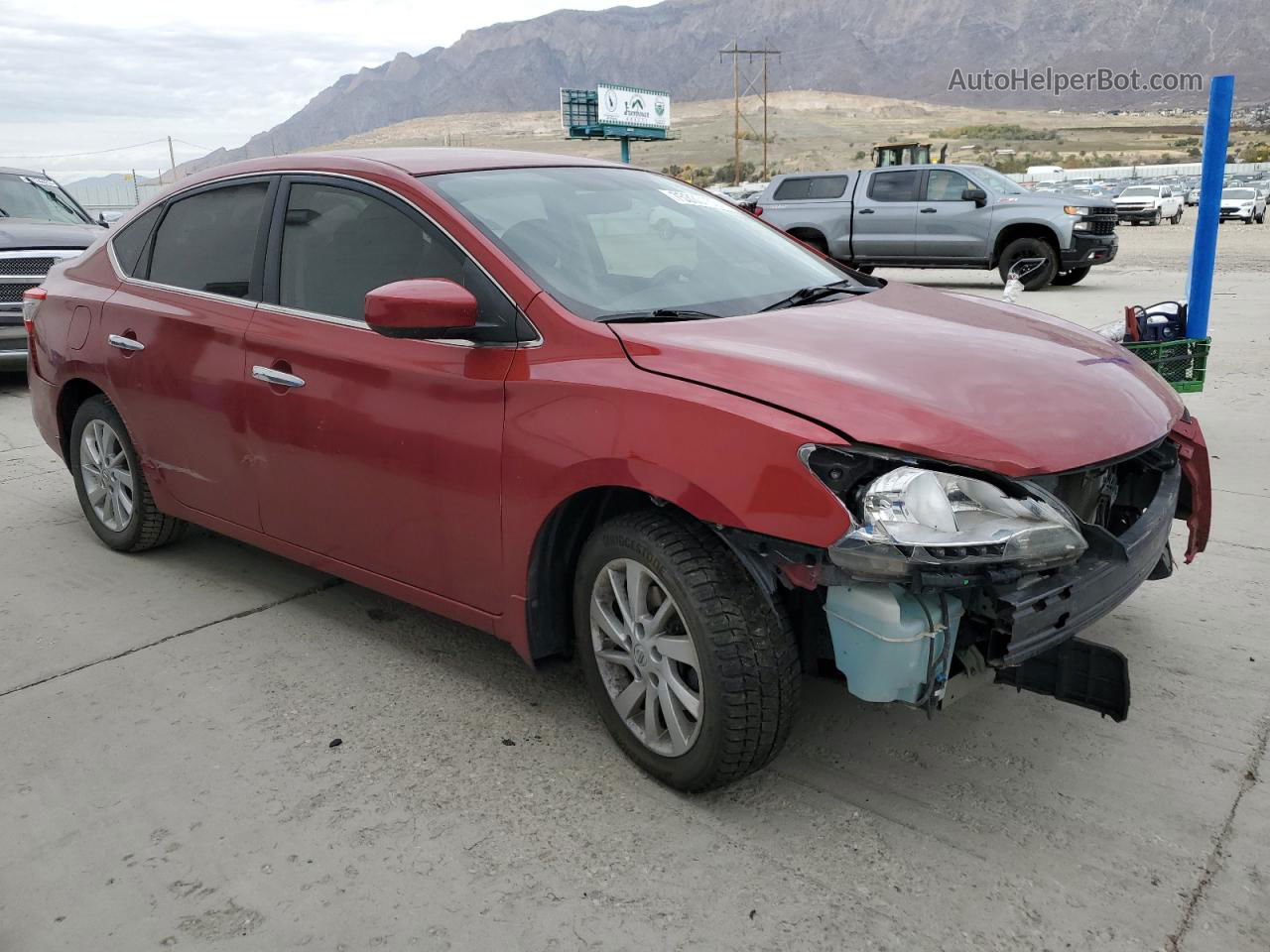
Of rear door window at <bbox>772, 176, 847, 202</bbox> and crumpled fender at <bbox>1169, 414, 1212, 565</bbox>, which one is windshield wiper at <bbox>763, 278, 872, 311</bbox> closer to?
crumpled fender at <bbox>1169, 414, 1212, 565</bbox>

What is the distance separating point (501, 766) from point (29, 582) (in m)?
2.71

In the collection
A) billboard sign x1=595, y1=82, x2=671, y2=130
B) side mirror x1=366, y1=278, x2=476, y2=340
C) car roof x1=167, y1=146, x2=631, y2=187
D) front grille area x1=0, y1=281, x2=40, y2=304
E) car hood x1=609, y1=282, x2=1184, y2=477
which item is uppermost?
billboard sign x1=595, y1=82, x2=671, y2=130

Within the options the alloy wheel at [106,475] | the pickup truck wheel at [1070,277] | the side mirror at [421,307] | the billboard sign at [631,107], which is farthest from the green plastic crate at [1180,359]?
the billboard sign at [631,107]

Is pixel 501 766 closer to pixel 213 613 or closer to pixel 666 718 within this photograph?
pixel 666 718

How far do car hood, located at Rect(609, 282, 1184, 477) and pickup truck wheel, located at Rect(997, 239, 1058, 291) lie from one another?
13.2 meters

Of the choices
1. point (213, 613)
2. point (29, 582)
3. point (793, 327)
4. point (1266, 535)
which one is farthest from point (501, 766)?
point (1266, 535)

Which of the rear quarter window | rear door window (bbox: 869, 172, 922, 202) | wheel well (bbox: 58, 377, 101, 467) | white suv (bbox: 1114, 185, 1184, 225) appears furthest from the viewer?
white suv (bbox: 1114, 185, 1184, 225)

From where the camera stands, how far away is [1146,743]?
10.2ft

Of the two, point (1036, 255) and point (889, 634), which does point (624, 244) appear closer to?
point (889, 634)

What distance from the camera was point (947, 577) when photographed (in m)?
2.38

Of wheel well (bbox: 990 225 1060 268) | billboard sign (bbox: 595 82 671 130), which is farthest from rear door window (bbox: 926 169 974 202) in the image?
billboard sign (bbox: 595 82 671 130)

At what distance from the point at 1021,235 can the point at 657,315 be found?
14.5 metres

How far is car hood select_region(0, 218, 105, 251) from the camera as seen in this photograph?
9305 mm

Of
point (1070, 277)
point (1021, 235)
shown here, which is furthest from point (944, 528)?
point (1070, 277)
